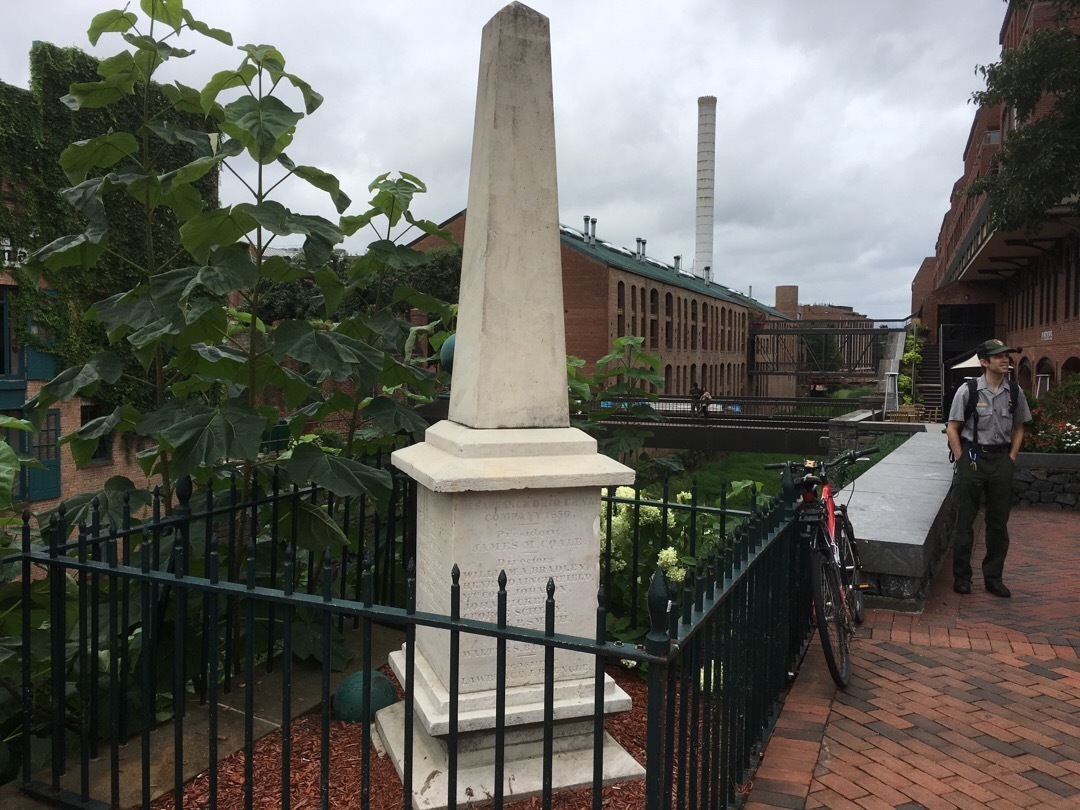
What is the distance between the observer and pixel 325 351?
3305mm

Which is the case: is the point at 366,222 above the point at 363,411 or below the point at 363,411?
above

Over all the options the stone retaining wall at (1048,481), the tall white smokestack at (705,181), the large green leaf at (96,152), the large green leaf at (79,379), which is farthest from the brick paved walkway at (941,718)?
the tall white smokestack at (705,181)

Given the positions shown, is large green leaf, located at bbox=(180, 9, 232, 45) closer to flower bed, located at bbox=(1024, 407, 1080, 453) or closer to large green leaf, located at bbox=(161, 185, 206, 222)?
large green leaf, located at bbox=(161, 185, 206, 222)

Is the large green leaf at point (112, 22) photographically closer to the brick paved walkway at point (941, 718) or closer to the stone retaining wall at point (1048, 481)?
the brick paved walkway at point (941, 718)

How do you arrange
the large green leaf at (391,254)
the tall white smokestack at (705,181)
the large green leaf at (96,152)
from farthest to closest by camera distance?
the tall white smokestack at (705,181) → the large green leaf at (391,254) → the large green leaf at (96,152)

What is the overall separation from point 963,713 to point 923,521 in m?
2.16

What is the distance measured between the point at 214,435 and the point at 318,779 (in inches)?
54.3

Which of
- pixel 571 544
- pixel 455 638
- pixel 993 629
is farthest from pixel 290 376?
pixel 993 629

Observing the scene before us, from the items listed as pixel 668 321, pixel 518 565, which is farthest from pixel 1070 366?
pixel 668 321

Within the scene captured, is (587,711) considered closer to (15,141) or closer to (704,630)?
(704,630)

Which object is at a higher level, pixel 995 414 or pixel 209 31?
pixel 209 31

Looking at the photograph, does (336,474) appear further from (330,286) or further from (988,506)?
(988,506)

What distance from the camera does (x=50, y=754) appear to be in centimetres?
319

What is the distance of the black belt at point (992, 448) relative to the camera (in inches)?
231
